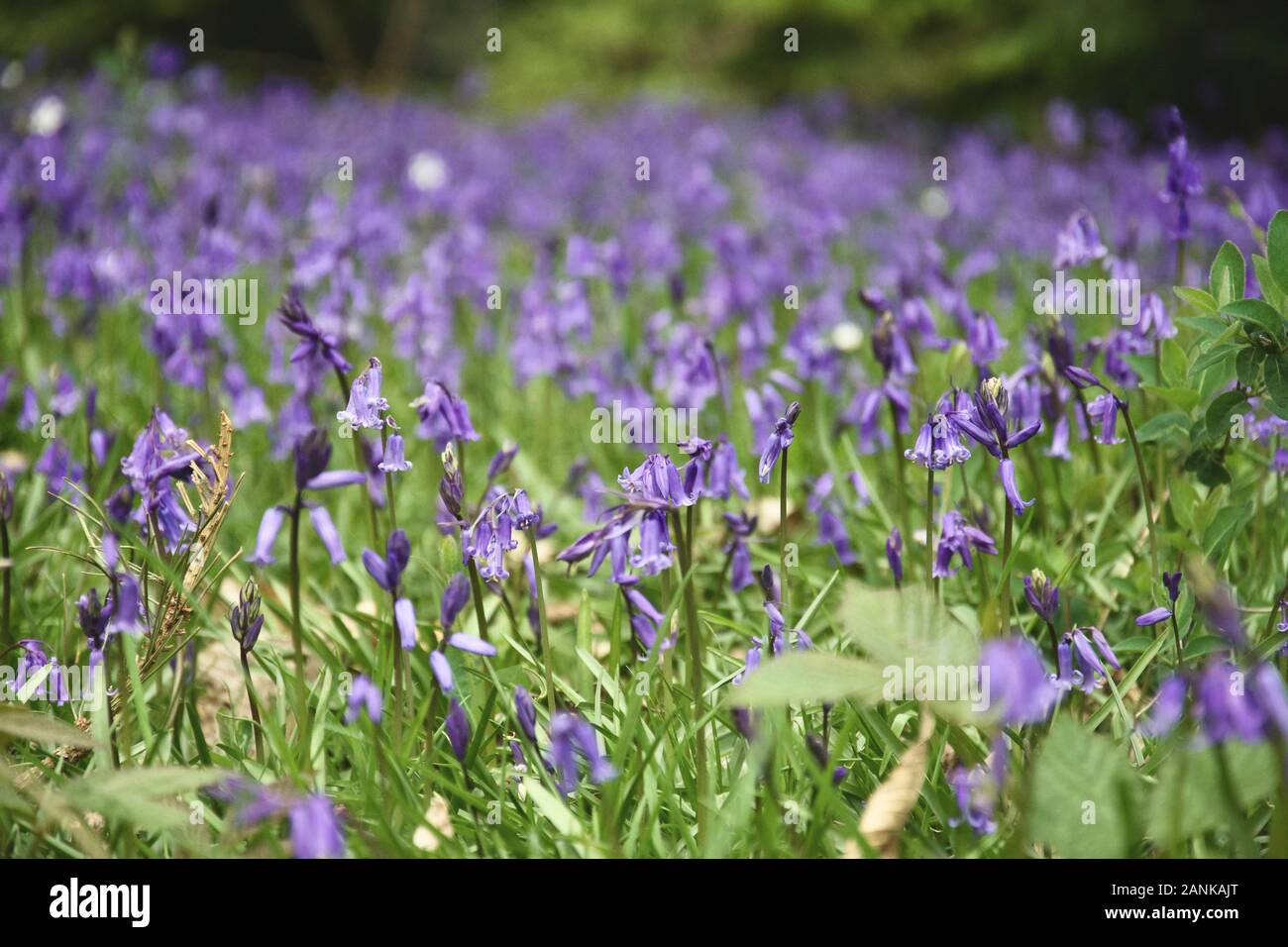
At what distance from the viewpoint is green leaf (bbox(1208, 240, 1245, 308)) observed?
221 cm

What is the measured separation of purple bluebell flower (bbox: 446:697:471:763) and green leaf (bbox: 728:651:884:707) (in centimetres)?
54

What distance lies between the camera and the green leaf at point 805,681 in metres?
1.52

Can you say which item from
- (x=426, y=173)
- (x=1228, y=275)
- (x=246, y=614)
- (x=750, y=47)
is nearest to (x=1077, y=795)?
(x=1228, y=275)

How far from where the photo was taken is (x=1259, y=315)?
1987 millimetres

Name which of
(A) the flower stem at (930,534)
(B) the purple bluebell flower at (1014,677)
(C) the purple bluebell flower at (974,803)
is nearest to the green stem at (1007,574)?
(A) the flower stem at (930,534)

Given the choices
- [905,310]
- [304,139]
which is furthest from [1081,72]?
[905,310]

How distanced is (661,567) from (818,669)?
1.70 feet

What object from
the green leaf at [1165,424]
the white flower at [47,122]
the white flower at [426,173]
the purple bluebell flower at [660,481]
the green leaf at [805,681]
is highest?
the white flower at [426,173]

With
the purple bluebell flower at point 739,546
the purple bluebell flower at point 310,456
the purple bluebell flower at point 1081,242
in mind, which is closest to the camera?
the purple bluebell flower at point 310,456

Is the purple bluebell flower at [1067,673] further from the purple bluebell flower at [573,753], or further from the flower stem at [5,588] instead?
the flower stem at [5,588]

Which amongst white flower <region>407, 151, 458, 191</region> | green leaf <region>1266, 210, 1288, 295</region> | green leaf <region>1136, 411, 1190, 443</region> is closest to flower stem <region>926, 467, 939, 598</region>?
green leaf <region>1136, 411, 1190, 443</region>

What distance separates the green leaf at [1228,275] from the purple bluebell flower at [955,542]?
0.63m

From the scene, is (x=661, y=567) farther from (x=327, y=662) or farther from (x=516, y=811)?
(x=327, y=662)
